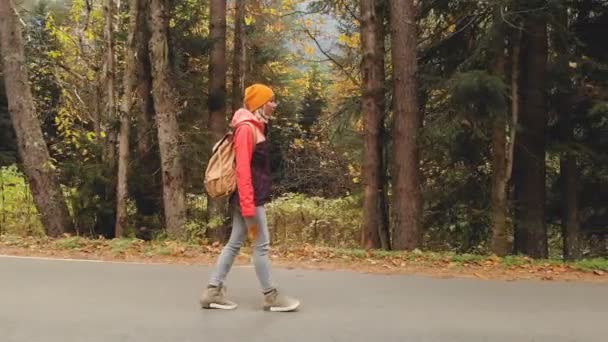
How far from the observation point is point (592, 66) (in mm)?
12242

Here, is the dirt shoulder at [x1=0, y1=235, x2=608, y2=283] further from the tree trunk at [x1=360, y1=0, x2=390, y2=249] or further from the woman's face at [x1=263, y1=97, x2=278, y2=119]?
the tree trunk at [x1=360, y1=0, x2=390, y2=249]

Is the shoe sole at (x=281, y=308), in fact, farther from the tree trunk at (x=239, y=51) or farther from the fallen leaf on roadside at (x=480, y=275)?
the tree trunk at (x=239, y=51)

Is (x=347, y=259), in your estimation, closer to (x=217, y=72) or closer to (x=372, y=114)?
(x=372, y=114)

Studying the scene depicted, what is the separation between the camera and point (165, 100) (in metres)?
13.3

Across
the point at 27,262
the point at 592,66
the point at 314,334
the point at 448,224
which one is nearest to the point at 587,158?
the point at 592,66

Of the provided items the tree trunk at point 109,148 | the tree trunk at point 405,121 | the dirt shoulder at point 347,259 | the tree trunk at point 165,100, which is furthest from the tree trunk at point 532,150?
the tree trunk at point 109,148

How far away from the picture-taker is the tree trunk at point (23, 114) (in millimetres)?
13302

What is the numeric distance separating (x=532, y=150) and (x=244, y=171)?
9265mm

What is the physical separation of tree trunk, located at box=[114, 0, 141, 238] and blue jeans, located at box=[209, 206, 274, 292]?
880cm

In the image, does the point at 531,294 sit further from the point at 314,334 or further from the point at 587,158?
the point at 587,158

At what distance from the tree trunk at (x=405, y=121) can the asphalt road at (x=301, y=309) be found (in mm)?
4379

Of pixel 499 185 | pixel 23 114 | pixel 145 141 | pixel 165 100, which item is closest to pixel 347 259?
pixel 499 185

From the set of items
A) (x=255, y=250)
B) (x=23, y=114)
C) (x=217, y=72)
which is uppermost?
(x=217, y=72)

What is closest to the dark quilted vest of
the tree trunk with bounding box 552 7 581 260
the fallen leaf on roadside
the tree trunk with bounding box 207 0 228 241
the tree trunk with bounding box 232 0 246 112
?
the fallen leaf on roadside
